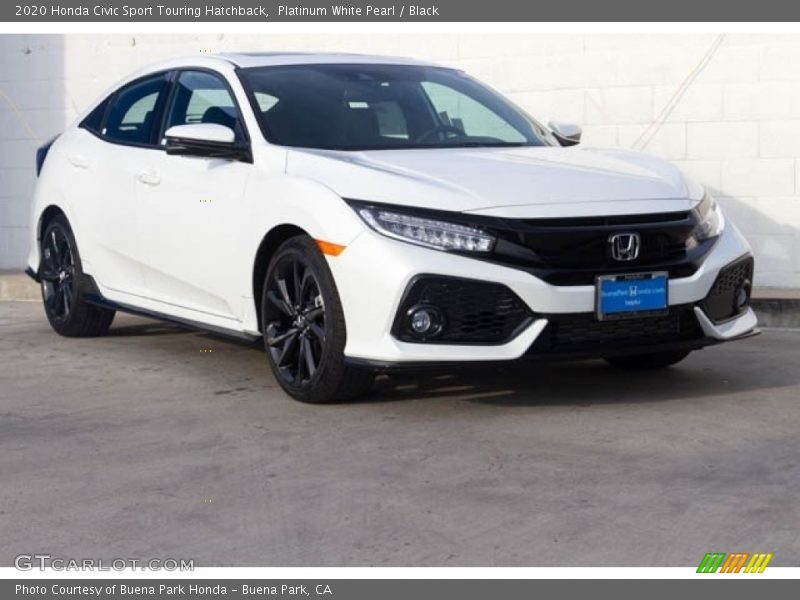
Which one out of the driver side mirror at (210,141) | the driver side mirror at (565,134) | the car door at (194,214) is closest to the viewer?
the driver side mirror at (210,141)

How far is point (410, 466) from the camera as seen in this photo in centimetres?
579

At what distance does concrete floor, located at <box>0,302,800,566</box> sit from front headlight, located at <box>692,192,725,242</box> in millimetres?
748

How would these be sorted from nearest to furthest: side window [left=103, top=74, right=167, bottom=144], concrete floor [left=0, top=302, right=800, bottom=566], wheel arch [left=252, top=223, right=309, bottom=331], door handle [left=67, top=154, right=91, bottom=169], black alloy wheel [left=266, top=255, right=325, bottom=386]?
1. concrete floor [left=0, top=302, right=800, bottom=566]
2. black alloy wheel [left=266, top=255, right=325, bottom=386]
3. wheel arch [left=252, top=223, right=309, bottom=331]
4. side window [left=103, top=74, right=167, bottom=144]
5. door handle [left=67, top=154, right=91, bottom=169]

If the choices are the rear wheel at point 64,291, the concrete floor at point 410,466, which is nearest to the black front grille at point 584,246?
the concrete floor at point 410,466

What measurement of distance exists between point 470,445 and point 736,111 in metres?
5.25

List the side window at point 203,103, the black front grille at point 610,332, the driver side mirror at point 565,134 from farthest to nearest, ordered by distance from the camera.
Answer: the driver side mirror at point 565,134
the side window at point 203,103
the black front grille at point 610,332

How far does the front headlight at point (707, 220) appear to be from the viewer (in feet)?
22.9

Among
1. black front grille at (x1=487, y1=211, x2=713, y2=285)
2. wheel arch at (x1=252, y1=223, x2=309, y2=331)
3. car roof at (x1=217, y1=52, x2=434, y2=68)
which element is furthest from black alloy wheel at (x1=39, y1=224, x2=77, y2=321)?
black front grille at (x1=487, y1=211, x2=713, y2=285)

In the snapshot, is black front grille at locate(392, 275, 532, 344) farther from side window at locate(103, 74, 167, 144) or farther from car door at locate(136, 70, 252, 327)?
side window at locate(103, 74, 167, 144)

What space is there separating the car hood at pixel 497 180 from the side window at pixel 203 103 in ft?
2.28

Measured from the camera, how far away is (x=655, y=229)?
6.72 metres

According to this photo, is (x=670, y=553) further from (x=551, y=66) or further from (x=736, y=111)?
(x=551, y=66)

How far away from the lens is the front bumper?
21.0 feet

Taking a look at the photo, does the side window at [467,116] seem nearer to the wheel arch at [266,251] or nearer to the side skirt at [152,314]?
the wheel arch at [266,251]
